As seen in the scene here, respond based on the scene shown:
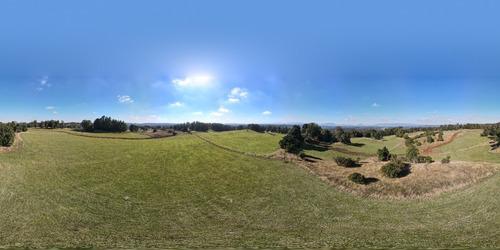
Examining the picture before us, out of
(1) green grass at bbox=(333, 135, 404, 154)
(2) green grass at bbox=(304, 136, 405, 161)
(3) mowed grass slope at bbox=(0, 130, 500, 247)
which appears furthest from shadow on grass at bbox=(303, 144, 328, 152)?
(3) mowed grass slope at bbox=(0, 130, 500, 247)

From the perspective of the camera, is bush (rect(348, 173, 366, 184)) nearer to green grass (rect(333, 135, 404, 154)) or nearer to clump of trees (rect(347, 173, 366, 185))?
clump of trees (rect(347, 173, 366, 185))

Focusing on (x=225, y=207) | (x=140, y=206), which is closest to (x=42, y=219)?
(x=140, y=206)

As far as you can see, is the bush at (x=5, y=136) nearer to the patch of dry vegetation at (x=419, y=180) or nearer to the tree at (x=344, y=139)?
the patch of dry vegetation at (x=419, y=180)

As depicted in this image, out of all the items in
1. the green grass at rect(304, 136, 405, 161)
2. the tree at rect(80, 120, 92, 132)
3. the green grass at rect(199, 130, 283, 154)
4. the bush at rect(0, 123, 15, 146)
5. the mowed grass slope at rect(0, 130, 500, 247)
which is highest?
the tree at rect(80, 120, 92, 132)

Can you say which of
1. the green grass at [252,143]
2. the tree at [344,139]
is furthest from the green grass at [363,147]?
the green grass at [252,143]

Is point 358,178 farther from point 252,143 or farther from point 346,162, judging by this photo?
point 252,143

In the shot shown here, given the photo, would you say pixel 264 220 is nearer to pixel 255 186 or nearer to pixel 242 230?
pixel 242 230
